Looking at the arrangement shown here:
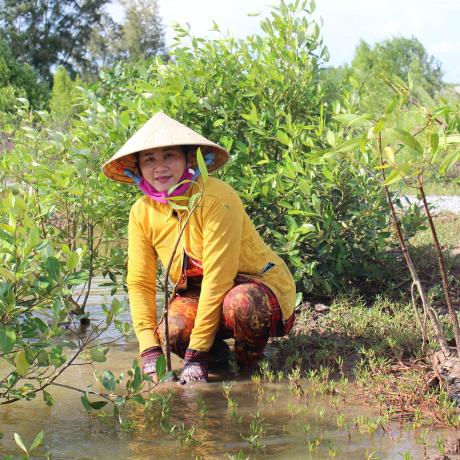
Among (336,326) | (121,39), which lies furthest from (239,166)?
(121,39)

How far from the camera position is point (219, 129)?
16.8 feet

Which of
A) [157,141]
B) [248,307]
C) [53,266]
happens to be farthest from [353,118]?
[248,307]

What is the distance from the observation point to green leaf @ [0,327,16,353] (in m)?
2.46

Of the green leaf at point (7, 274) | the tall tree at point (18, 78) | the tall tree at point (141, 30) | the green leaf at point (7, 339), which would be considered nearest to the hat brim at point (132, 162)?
the green leaf at point (7, 274)

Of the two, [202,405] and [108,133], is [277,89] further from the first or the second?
[202,405]

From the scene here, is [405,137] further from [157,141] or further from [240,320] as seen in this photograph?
[240,320]

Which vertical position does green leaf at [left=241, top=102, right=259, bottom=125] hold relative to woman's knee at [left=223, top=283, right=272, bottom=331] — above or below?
above

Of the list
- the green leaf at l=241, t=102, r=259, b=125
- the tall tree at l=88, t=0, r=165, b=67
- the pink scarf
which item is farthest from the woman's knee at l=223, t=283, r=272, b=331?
the tall tree at l=88, t=0, r=165, b=67

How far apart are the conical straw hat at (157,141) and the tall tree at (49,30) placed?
4381 centimetres

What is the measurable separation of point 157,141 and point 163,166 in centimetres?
14

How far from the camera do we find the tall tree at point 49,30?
46.6m

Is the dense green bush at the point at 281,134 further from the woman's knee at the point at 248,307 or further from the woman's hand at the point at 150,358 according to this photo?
the woman's hand at the point at 150,358

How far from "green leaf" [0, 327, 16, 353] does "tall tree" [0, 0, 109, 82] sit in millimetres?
45205

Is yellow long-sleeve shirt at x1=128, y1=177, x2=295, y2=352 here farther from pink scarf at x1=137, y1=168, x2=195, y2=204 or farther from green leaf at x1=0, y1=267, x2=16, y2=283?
green leaf at x1=0, y1=267, x2=16, y2=283
